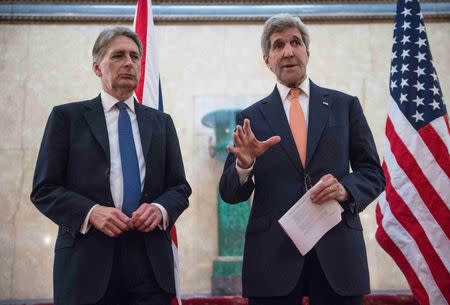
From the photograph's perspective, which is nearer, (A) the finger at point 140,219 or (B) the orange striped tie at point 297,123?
(A) the finger at point 140,219

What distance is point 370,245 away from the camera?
5.30 meters

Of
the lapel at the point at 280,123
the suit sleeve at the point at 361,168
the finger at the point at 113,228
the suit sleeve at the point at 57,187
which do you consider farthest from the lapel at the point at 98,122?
the suit sleeve at the point at 361,168

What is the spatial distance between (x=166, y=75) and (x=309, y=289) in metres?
3.87

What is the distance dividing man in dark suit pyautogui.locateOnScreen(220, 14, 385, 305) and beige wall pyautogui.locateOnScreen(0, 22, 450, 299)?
3.01 m

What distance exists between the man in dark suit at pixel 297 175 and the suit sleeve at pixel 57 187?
0.67 metres

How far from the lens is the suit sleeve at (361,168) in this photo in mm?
2121

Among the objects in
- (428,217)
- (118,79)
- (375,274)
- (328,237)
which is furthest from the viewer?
(375,274)

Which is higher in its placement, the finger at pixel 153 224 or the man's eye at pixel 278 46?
the man's eye at pixel 278 46

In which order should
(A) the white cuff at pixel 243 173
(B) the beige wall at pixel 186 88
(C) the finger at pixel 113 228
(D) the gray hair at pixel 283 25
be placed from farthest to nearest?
(B) the beige wall at pixel 186 88 < (D) the gray hair at pixel 283 25 < (A) the white cuff at pixel 243 173 < (C) the finger at pixel 113 228

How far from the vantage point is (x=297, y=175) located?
2191 mm

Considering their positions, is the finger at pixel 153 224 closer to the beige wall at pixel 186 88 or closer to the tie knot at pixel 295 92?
the tie knot at pixel 295 92

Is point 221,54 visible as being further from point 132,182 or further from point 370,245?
point 132,182

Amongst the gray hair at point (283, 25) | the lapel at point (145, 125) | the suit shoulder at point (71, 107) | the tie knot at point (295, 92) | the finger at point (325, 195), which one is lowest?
the finger at point (325, 195)

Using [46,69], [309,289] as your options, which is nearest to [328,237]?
[309,289]
